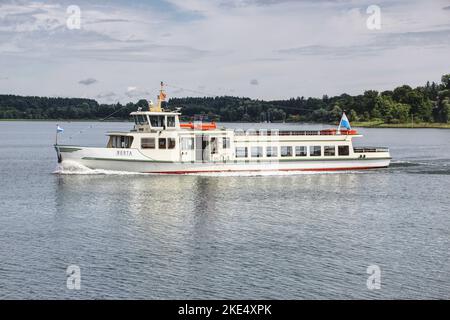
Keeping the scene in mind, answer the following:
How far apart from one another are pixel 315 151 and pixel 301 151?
1.64 meters

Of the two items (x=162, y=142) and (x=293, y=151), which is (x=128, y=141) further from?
(x=293, y=151)

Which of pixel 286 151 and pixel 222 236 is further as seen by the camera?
pixel 286 151

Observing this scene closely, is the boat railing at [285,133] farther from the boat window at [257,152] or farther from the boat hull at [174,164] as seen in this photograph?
the boat hull at [174,164]

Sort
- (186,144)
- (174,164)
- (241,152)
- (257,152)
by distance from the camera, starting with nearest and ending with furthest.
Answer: (186,144)
(174,164)
(241,152)
(257,152)

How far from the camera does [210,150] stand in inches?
2621

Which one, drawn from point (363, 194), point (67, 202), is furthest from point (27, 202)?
point (363, 194)

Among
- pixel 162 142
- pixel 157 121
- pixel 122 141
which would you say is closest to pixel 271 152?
pixel 162 142

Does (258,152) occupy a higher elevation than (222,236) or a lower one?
higher

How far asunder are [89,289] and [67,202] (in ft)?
72.2

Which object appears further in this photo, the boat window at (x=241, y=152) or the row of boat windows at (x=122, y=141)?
the boat window at (x=241, y=152)

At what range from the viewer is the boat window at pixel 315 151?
70188 mm

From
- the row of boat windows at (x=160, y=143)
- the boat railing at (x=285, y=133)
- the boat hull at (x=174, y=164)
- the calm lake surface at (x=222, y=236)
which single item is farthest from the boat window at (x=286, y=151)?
the row of boat windows at (x=160, y=143)

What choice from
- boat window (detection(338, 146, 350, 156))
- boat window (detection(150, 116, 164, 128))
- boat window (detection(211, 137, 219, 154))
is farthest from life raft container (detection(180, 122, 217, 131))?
boat window (detection(338, 146, 350, 156))

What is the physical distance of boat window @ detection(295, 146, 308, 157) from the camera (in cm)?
6969
